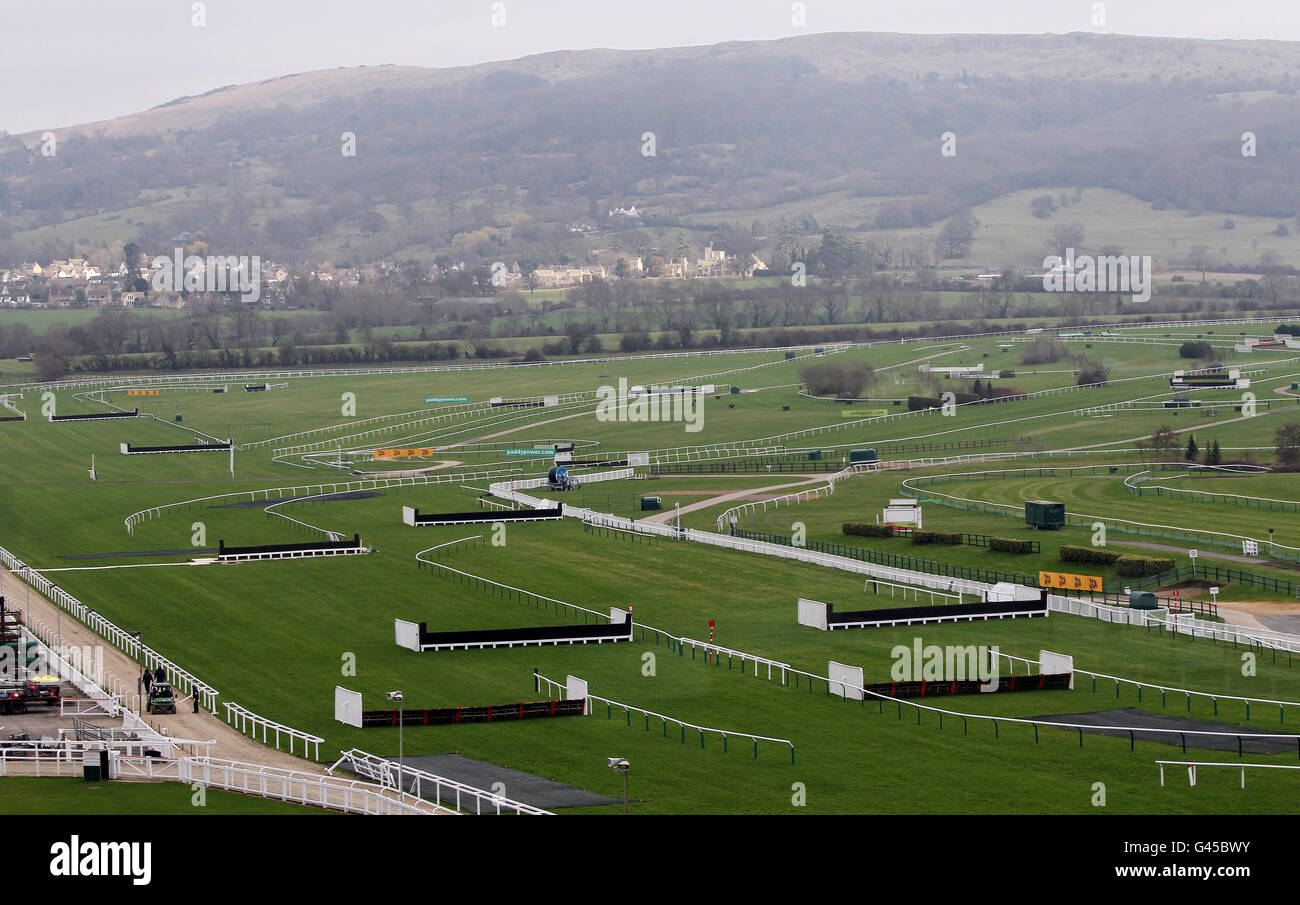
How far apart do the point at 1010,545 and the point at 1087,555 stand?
15.6 ft

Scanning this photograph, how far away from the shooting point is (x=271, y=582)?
227 feet

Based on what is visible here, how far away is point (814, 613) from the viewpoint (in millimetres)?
59719

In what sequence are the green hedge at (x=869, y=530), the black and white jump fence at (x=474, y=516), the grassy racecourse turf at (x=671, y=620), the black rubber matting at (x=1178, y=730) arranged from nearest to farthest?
the grassy racecourse turf at (x=671, y=620) → the black rubber matting at (x=1178, y=730) → the green hedge at (x=869, y=530) → the black and white jump fence at (x=474, y=516)

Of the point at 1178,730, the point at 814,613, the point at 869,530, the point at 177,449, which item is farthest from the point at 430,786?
the point at 177,449

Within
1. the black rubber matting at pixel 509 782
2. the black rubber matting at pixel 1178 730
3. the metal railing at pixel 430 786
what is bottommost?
the black rubber matting at pixel 1178 730

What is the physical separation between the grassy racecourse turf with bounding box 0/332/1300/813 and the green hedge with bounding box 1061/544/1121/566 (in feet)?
3.33

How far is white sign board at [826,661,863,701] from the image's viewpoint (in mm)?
48031

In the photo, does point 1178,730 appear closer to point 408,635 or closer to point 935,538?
point 408,635

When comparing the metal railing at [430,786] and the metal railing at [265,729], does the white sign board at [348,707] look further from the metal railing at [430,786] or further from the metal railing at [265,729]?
the metal railing at [430,786]

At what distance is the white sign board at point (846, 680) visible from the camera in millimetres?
48031

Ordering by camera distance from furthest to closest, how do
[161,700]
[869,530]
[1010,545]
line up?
[869,530] < [1010,545] < [161,700]

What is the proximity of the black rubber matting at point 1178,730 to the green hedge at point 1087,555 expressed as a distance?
941 inches

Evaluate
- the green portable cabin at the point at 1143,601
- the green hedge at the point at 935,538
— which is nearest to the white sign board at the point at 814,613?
the green portable cabin at the point at 1143,601
